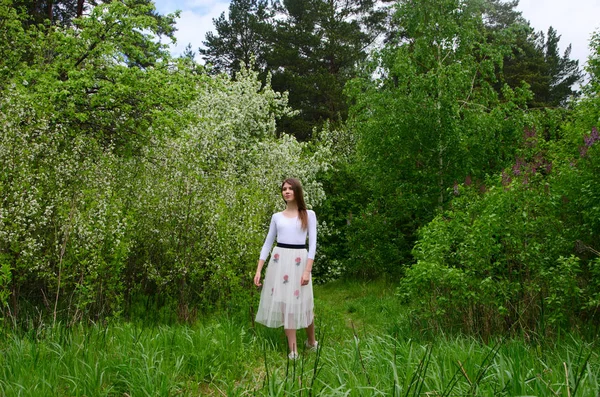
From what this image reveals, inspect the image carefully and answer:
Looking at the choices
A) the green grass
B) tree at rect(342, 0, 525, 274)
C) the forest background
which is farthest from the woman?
tree at rect(342, 0, 525, 274)

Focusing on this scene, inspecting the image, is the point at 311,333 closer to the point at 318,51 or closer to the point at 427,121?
the point at 427,121

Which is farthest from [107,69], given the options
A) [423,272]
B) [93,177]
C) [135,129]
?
[423,272]

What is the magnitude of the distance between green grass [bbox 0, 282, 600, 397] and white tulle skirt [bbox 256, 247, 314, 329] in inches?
16.2

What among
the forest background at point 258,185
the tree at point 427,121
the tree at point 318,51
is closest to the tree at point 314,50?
the tree at point 318,51

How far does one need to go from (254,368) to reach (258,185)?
6154mm

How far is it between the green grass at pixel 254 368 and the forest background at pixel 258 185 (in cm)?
91

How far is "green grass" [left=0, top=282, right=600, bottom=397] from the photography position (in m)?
2.77

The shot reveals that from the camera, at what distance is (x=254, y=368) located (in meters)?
4.17

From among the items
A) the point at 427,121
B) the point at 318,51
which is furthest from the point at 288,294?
the point at 318,51

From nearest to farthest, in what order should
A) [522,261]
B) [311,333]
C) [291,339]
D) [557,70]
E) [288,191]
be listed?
[291,339] < [522,261] < [288,191] < [311,333] < [557,70]

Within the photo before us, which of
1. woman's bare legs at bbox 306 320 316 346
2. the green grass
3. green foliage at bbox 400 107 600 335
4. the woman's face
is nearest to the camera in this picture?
the green grass

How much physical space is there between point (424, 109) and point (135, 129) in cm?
632

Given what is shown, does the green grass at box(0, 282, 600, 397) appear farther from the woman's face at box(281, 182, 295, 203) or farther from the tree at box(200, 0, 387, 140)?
the tree at box(200, 0, 387, 140)

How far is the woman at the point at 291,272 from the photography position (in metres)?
5.08
